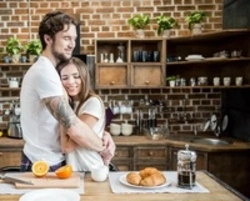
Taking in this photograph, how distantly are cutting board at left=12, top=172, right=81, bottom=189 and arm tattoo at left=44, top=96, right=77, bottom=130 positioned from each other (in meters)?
0.27

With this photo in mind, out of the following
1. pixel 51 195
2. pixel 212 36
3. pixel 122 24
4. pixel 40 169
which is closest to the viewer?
pixel 51 195

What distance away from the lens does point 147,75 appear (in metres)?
4.18

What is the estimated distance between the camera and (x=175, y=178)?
2.04 meters

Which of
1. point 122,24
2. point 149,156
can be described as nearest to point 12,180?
point 149,156

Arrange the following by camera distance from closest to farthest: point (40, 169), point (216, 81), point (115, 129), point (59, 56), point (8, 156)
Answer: point (40, 169) → point (59, 56) → point (8, 156) → point (216, 81) → point (115, 129)

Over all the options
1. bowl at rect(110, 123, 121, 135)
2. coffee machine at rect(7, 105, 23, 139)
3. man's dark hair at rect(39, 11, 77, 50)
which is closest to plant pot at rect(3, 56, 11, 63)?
coffee machine at rect(7, 105, 23, 139)

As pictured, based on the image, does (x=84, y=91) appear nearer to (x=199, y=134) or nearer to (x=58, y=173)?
(x=58, y=173)

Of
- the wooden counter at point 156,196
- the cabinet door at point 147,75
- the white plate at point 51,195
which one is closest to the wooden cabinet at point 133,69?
the cabinet door at point 147,75

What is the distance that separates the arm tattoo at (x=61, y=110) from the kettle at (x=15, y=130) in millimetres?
2124

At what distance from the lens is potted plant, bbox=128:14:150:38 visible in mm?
4172

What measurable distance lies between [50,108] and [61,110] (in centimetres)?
7

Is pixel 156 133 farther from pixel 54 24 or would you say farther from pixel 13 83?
pixel 54 24

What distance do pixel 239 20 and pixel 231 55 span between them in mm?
371

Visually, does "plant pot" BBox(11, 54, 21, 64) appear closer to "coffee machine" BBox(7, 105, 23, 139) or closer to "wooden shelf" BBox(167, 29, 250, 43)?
"coffee machine" BBox(7, 105, 23, 139)
